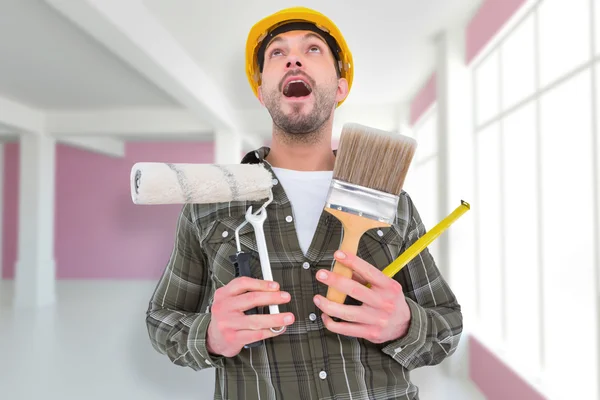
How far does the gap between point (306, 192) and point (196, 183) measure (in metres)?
0.26

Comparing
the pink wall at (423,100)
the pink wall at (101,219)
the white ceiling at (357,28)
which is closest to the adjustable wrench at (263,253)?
the white ceiling at (357,28)

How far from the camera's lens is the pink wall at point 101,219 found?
9.62m

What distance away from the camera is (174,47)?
4254mm

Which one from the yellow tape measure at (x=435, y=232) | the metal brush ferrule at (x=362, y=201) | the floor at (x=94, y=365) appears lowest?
the floor at (x=94, y=365)

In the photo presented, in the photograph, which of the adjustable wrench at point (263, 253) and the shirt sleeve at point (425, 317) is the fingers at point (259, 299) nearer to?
the adjustable wrench at point (263, 253)

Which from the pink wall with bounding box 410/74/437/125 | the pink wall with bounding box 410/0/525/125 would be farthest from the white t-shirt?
the pink wall with bounding box 410/74/437/125

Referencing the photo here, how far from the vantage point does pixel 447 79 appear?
4.04m

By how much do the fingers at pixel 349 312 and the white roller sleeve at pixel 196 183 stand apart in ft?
0.76

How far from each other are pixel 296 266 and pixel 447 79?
3601 mm

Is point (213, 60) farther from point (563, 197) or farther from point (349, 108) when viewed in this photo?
point (563, 197)

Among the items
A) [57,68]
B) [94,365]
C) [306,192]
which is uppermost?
[57,68]

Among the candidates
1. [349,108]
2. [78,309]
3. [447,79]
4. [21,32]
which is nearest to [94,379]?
[21,32]

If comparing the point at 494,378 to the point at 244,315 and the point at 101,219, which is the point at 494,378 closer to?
the point at 244,315

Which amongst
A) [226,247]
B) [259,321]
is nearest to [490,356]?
[226,247]
